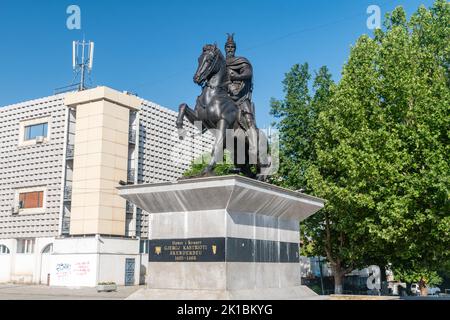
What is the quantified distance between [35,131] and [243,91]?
39423 millimetres

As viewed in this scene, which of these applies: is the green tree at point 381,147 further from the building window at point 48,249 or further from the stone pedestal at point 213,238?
the building window at point 48,249

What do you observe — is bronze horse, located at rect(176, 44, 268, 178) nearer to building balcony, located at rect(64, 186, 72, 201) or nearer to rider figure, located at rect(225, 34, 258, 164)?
rider figure, located at rect(225, 34, 258, 164)

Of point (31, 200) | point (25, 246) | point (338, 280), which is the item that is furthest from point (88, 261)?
point (338, 280)

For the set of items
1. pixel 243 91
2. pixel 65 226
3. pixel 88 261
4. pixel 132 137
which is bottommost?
pixel 88 261

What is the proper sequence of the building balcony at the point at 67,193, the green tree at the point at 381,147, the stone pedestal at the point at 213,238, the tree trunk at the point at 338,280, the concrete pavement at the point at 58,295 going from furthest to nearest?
the building balcony at the point at 67,193 < the tree trunk at the point at 338,280 < the green tree at the point at 381,147 < the concrete pavement at the point at 58,295 < the stone pedestal at the point at 213,238

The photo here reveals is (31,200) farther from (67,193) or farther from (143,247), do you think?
(143,247)

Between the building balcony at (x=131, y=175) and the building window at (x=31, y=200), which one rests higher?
the building balcony at (x=131, y=175)

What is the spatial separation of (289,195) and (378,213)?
13904 millimetres

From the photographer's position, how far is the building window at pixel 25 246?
48250 millimetres

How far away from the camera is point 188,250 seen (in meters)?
12.9

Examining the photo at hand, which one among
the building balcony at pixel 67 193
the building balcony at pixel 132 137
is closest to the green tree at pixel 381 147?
the building balcony at pixel 132 137

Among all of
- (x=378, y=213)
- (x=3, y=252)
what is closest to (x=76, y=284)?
(x=3, y=252)

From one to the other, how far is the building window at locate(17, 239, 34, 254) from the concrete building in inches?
3.7
